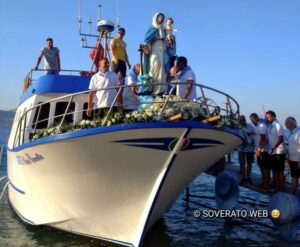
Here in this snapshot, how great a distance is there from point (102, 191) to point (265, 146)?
4.59 metres

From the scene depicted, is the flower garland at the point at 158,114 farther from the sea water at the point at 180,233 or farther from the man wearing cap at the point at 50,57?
the man wearing cap at the point at 50,57

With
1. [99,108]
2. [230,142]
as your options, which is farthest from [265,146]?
[99,108]

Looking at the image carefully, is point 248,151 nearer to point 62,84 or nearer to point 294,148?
point 294,148

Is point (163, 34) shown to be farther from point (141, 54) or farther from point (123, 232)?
point (123, 232)

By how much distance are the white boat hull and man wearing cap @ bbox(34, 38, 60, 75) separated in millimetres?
3043

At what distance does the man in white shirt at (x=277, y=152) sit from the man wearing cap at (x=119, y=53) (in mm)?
3851

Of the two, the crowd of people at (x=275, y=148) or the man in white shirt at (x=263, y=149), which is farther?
the man in white shirt at (x=263, y=149)

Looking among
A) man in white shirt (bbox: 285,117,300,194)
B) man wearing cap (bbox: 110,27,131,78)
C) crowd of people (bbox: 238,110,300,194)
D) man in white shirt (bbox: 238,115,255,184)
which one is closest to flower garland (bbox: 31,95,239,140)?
crowd of people (bbox: 238,110,300,194)

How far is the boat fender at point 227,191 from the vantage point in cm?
1067

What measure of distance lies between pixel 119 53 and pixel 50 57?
209cm

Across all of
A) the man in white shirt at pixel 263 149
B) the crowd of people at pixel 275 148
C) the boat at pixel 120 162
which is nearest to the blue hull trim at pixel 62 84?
the boat at pixel 120 162

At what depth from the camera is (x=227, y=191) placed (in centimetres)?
1080

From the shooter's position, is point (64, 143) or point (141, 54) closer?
point (64, 143)

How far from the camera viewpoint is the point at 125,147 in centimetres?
665
